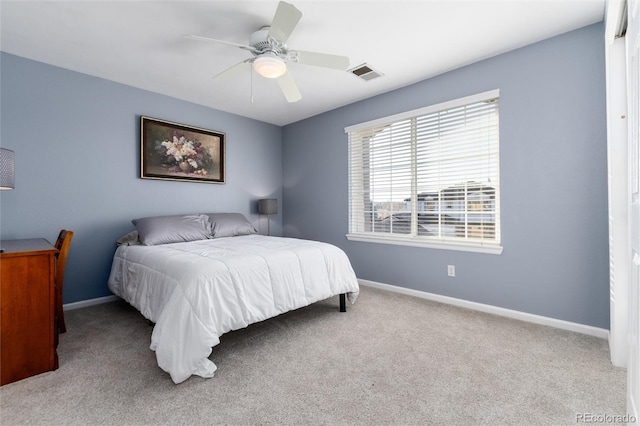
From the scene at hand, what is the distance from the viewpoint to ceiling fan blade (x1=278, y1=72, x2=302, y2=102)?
8.46 feet

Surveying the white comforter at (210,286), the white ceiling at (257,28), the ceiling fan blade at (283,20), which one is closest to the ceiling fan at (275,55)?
the ceiling fan blade at (283,20)

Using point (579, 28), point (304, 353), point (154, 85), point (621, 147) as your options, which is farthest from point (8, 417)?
point (579, 28)

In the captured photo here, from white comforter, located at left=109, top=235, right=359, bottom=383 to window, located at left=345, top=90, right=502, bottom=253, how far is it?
3.79ft

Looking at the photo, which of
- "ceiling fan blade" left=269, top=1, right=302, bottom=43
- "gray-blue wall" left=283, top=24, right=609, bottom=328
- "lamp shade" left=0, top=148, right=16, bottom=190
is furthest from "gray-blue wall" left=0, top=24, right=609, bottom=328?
"ceiling fan blade" left=269, top=1, right=302, bottom=43

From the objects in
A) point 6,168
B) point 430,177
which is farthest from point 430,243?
point 6,168

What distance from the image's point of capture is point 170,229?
3.30m

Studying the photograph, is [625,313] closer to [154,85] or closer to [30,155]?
[154,85]

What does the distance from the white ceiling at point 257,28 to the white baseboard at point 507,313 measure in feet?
8.01

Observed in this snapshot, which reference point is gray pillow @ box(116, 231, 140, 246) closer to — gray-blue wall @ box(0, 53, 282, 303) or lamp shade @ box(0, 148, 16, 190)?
gray-blue wall @ box(0, 53, 282, 303)

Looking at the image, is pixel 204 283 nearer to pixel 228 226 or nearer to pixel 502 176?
pixel 228 226

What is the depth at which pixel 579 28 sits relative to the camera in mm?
2434

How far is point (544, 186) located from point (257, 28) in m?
2.78

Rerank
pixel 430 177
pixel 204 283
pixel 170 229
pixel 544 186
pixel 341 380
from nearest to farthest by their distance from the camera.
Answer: pixel 341 380 < pixel 204 283 < pixel 544 186 < pixel 170 229 < pixel 430 177

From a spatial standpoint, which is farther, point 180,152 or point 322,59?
point 180,152
